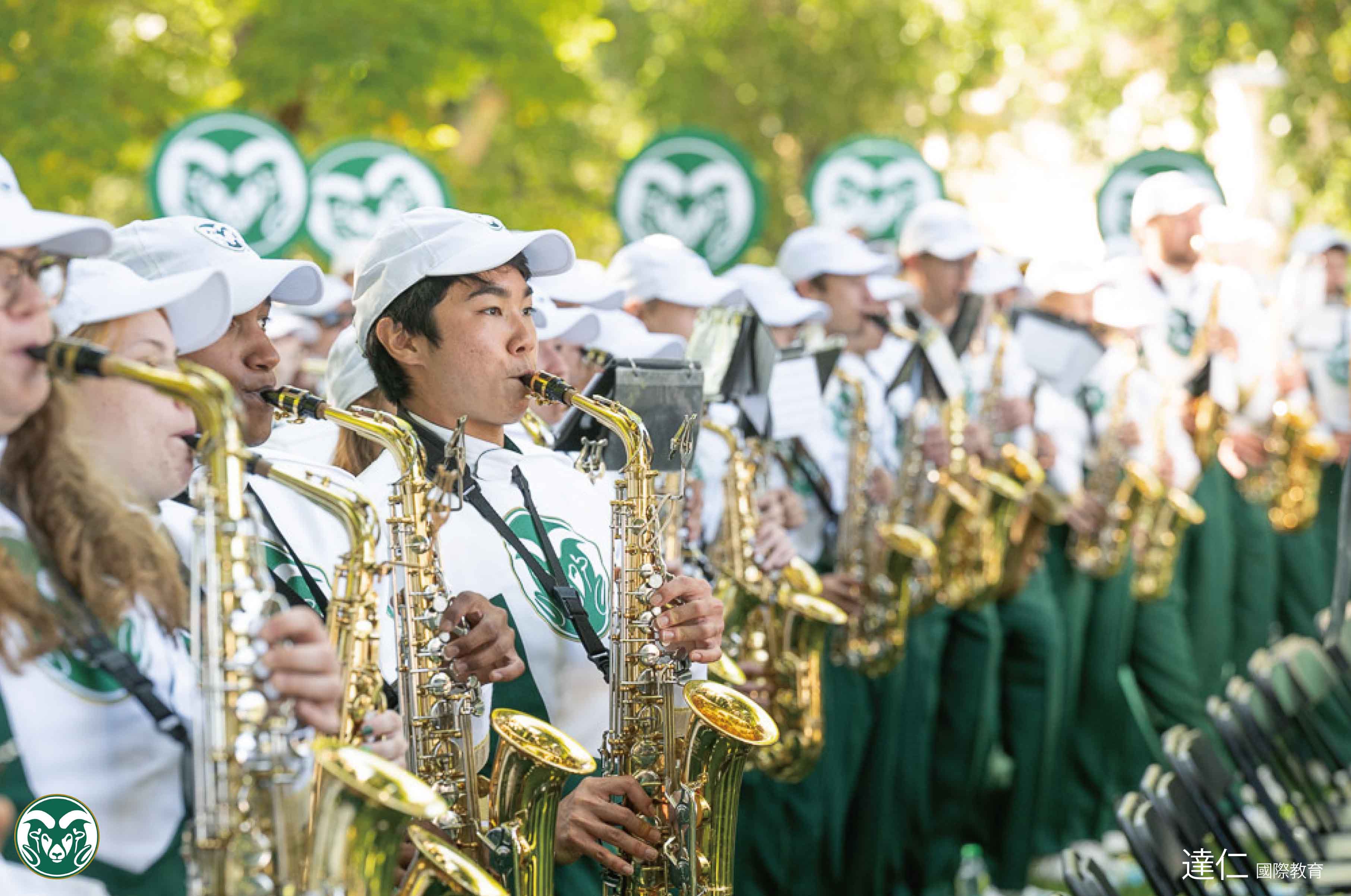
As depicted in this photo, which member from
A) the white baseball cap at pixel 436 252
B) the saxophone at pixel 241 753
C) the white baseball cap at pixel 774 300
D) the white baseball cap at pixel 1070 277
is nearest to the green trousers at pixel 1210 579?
the white baseball cap at pixel 1070 277

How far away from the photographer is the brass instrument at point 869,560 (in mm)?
7355

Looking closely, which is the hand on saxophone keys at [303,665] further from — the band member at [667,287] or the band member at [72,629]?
the band member at [667,287]

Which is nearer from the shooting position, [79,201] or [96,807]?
[96,807]

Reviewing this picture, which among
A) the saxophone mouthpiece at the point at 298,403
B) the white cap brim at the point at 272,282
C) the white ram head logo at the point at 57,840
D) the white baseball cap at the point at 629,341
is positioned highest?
the white baseball cap at the point at 629,341

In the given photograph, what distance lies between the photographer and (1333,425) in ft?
35.7

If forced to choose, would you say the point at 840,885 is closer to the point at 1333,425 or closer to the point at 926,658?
the point at 926,658

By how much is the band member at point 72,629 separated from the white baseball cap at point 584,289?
125 inches

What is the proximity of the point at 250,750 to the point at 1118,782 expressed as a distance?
7.43 meters

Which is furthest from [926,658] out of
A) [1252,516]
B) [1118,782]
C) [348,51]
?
[348,51]

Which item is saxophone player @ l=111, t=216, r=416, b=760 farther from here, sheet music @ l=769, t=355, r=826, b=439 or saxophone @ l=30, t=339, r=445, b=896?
sheet music @ l=769, t=355, r=826, b=439

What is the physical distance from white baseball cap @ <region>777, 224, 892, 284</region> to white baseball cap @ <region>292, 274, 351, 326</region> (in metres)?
1.99

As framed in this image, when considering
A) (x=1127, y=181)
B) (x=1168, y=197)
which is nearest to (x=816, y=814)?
(x=1168, y=197)

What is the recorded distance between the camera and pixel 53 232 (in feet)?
8.03

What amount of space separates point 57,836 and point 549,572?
5.29ft
